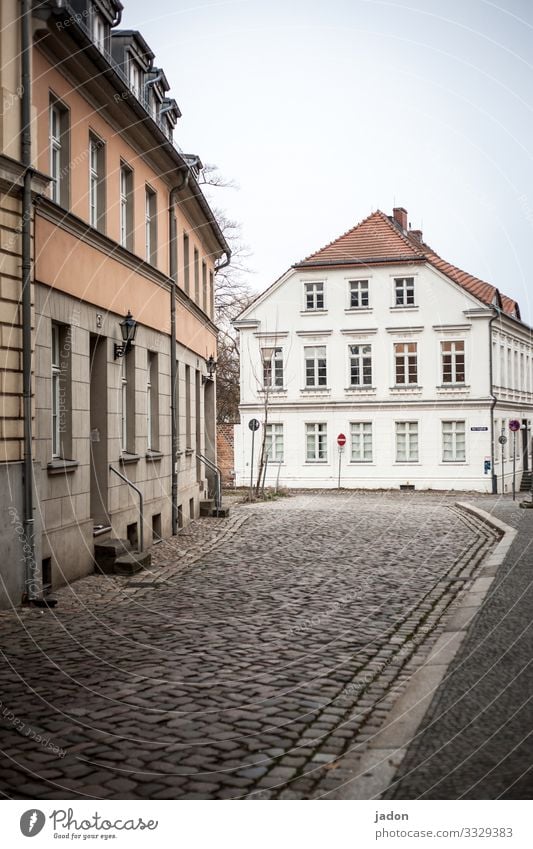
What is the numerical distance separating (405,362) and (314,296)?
5332mm

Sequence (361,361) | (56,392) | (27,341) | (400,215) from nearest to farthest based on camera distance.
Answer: (27,341) < (56,392) < (361,361) < (400,215)

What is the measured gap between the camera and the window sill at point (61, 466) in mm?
11836

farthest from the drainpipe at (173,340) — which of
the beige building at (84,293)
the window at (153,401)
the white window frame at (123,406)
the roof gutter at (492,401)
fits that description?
the roof gutter at (492,401)

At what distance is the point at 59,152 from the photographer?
13.0m

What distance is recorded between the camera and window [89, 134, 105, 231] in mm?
14305

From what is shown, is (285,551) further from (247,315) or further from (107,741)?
→ (247,315)

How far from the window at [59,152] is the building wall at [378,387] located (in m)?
28.7

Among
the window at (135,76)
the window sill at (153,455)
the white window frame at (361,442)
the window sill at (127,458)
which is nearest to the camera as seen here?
the window sill at (127,458)

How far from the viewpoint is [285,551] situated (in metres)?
15.9

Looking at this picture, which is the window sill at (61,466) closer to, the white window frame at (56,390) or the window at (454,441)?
the white window frame at (56,390)

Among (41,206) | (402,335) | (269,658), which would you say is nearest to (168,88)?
(41,206)

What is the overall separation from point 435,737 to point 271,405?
132 ft

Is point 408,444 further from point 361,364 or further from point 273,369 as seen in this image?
point 273,369

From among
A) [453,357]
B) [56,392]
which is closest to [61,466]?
[56,392]
